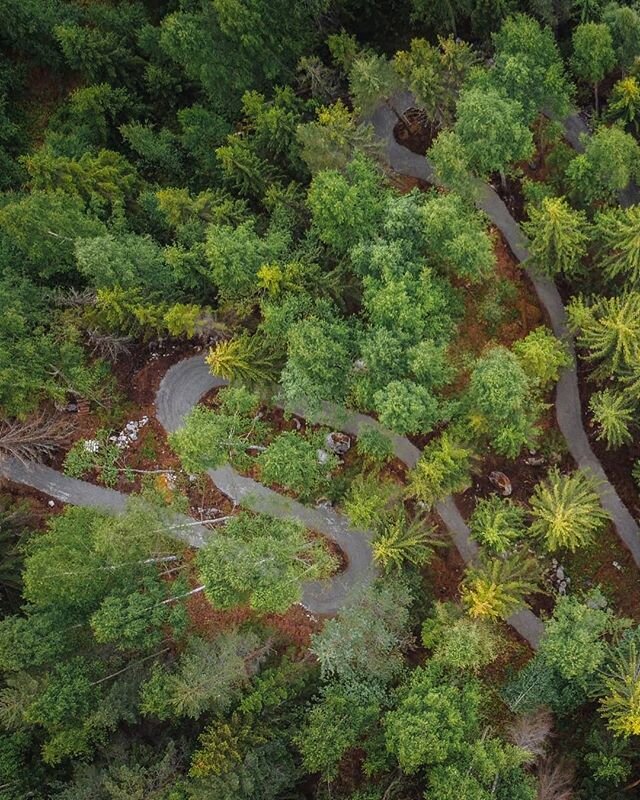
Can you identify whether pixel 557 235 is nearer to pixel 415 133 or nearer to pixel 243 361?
pixel 415 133

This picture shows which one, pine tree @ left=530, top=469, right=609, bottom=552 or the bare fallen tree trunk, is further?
the bare fallen tree trunk

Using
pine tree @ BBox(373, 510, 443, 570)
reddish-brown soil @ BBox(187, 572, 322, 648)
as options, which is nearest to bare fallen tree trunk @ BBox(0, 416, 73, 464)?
reddish-brown soil @ BBox(187, 572, 322, 648)

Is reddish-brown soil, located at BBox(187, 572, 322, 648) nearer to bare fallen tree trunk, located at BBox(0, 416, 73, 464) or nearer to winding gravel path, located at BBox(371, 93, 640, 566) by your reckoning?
bare fallen tree trunk, located at BBox(0, 416, 73, 464)

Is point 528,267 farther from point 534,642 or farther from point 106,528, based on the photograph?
point 106,528

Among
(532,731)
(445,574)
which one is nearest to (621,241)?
(445,574)

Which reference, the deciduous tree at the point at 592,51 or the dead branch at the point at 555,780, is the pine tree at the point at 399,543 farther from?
the deciduous tree at the point at 592,51

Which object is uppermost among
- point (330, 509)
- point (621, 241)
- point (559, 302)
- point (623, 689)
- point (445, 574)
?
point (621, 241)

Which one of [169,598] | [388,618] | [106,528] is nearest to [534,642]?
[388,618]

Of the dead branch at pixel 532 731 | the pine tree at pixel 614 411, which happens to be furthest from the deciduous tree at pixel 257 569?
the pine tree at pixel 614 411
